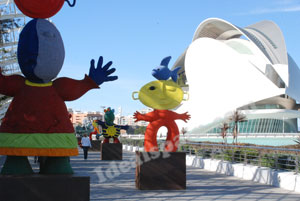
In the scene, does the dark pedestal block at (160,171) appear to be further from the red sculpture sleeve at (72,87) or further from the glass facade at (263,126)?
the glass facade at (263,126)

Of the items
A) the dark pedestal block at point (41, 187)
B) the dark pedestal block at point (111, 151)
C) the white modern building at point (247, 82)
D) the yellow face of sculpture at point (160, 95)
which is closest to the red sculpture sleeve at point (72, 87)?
the dark pedestal block at point (41, 187)

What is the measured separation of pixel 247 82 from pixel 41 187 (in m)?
43.7

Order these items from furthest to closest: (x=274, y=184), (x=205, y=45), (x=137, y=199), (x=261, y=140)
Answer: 1. (x=205, y=45)
2. (x=261, y=140)
3. (x=274, y=184)
4. (x=137, y=199)

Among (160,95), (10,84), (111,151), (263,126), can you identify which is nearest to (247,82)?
(263,126)

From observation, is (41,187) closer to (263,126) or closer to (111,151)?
(111,151)

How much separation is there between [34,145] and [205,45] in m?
47.0

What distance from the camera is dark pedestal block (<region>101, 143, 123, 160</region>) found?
19.2m

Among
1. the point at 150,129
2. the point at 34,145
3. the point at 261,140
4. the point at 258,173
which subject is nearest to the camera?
the point at 34,145

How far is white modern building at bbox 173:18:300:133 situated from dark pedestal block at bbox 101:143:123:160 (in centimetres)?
2919

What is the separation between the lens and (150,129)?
9.62 meters

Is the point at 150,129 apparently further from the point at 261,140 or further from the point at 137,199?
the point at 261,140

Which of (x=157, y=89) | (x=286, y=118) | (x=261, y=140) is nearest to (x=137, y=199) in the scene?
(x=157, y=89)

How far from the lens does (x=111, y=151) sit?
1927 cm

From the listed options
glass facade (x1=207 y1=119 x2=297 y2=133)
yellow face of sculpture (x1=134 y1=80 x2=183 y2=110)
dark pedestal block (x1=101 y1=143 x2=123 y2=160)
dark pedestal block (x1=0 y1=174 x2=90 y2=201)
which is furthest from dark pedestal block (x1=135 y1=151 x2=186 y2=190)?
glass facade (x1=207 y1=119 x2=297 y2=133)
